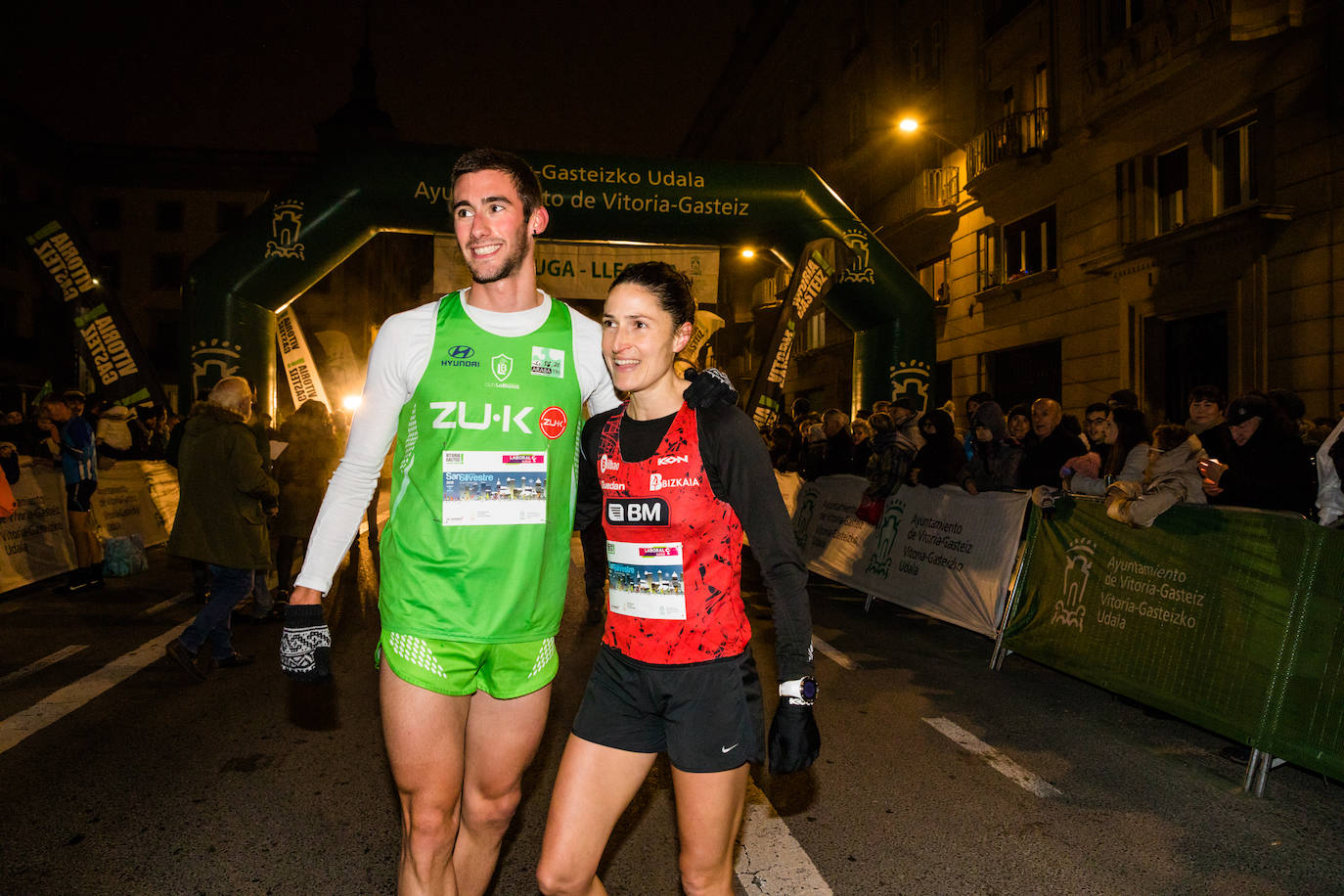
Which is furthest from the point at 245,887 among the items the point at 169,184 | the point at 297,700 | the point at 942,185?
the point at 169,184

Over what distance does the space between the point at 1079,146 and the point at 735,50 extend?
1041 inches

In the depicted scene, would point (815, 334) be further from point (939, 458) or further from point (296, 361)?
point (939, 458)

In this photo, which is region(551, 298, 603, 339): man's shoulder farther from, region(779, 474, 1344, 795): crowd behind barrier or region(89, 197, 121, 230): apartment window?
region(89, 197, 121, 230): apartment window

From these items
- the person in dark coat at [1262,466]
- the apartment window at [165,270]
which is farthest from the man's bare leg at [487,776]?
the apartment window at [165,270]

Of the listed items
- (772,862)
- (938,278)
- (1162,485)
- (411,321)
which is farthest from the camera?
(938,278)

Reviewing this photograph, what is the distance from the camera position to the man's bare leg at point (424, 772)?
2436 millimetres

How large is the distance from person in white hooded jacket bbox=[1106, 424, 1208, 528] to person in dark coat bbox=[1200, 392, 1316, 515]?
0.25m

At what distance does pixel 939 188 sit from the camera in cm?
2178

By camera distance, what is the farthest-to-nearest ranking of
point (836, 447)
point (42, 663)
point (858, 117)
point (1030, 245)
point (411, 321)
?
1. point (858, 117)
2. point (1030, 245)
3. point (836, 447)
4. point (42, 663)
5. point (411, 321)

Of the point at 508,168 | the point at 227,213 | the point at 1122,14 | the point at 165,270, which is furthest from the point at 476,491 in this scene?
the point at 165,270

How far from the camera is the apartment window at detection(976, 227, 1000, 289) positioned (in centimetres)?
1967

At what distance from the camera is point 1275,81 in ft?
40.0

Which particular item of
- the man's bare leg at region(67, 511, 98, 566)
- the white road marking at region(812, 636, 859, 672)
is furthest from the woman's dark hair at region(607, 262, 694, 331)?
the man's bare leg at region(67, 511, 98, 566)

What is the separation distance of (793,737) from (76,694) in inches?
212
